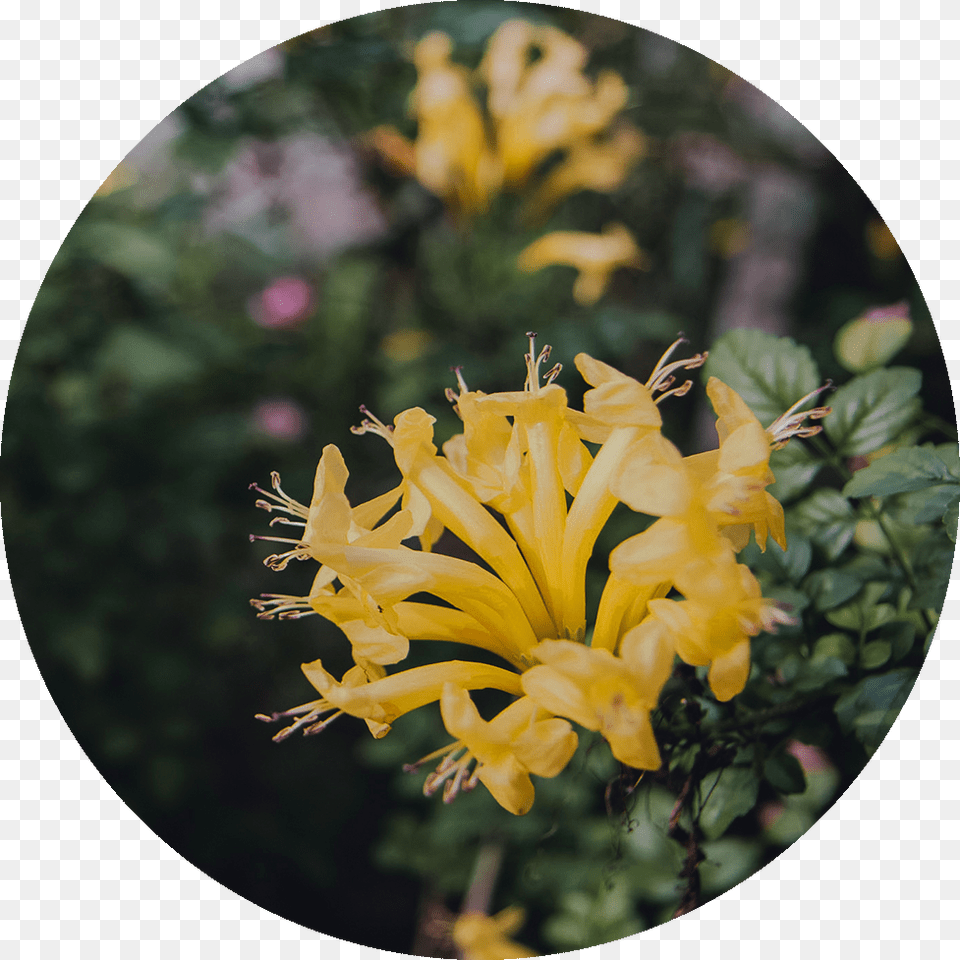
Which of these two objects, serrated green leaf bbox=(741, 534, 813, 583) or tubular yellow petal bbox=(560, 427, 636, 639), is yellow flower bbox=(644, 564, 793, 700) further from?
serrated green leaf bbox=(741, 534, 813, 583)

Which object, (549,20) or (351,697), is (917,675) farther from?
(549,20)

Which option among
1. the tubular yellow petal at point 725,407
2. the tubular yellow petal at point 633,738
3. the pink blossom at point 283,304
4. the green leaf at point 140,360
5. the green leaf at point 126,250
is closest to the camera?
the tubular yellow petal at point 633,738

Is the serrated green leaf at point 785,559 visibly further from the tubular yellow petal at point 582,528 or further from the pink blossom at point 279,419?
the pink blossom at point 279,419

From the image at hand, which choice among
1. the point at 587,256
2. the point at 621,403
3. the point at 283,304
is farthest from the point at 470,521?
the point at 283,304

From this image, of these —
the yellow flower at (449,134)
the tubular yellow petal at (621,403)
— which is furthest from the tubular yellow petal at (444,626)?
the yellow flower at (449,134)

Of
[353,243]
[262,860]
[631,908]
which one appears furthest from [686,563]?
[353,243]

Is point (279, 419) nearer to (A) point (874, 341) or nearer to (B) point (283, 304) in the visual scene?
(B) point (283, 304)
